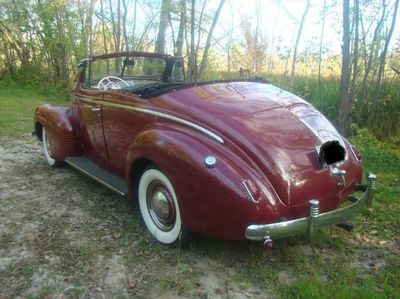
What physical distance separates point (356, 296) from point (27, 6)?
44.5 ft

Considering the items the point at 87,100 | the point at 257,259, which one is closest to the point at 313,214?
the point at 257,259

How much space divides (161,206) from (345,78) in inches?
160

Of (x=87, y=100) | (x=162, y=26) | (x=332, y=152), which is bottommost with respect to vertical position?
(x=332, y=152)

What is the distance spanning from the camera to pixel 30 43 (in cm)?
1368

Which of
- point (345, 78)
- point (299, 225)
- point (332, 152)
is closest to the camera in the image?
point (299, 225)

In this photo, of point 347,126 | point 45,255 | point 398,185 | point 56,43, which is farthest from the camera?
point 56,43

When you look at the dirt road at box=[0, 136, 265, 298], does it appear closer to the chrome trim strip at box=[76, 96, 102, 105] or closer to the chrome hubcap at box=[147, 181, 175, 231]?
the chrome hubcap at box=[147, 181, 175, 231]

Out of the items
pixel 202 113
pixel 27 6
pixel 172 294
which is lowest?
pixel 172 294

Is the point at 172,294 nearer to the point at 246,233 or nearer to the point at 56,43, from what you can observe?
the point at 246,233

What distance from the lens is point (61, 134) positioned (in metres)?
4.71

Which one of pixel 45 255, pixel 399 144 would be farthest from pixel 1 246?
pixel 399 144

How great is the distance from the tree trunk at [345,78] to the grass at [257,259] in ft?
8.53

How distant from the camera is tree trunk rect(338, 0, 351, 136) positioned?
5.90 metres

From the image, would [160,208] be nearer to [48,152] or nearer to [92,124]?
[92,124]
